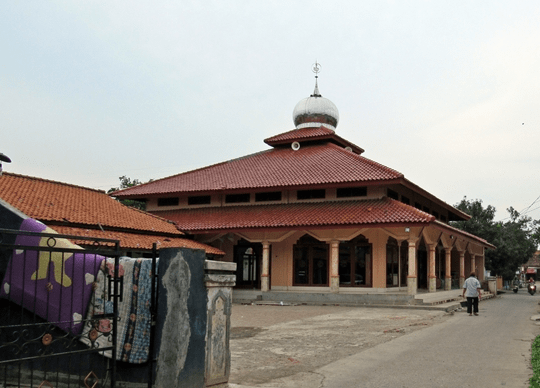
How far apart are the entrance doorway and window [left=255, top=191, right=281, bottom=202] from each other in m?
Result: 2.27

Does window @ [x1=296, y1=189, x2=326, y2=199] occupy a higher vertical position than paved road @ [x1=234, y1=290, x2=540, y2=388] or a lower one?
higher

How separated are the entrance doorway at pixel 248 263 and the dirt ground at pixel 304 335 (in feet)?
24.0

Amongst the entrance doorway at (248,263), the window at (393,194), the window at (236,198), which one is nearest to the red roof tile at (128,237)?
the entrance doorway at (248,263)

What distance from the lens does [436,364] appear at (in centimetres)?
844

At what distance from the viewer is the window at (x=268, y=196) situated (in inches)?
1037

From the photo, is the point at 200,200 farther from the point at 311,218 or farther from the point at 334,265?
the point at 334,265

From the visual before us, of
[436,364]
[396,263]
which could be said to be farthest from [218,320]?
[396,263]

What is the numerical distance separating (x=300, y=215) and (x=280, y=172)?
140 inches

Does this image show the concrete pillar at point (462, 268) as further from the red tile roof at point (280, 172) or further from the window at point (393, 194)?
the red tile roof at point (280, 172)

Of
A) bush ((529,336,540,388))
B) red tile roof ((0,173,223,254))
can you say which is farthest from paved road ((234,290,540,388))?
red tile roof ((0,173,223,254))

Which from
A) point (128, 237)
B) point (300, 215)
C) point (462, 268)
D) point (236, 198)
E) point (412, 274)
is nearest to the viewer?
point (128, 237)

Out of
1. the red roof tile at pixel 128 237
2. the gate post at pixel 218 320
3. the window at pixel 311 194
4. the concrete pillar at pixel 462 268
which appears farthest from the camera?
the concrete pillar at pixel 462 268

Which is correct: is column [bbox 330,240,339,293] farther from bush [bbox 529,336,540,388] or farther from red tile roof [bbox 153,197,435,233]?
bush [bbox 529,336,540,388]

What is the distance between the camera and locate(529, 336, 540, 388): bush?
22.5 ft
